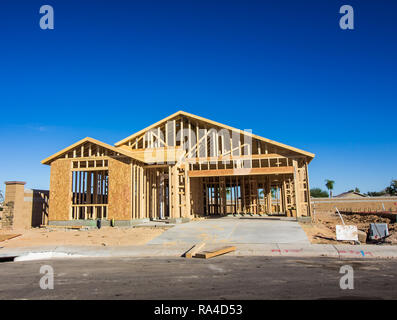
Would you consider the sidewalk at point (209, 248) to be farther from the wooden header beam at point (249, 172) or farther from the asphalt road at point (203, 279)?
the wooden header beam at point (249, 172)

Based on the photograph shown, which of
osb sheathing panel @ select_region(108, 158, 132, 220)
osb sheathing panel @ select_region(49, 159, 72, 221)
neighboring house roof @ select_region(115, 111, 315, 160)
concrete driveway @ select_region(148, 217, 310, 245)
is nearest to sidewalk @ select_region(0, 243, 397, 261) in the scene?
concrete driveway @ select_region(148, 217, 310, 245)

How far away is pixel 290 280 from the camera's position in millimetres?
6695

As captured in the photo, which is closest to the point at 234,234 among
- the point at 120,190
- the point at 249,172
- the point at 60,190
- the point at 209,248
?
the point at 209,248

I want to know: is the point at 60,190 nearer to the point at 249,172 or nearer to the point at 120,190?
the point at 120,190

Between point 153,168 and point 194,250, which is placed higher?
point 153,168

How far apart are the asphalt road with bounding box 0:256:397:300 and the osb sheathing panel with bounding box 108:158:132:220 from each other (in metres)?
8.21

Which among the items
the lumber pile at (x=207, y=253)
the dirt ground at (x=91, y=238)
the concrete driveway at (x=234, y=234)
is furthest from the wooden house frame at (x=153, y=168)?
the lumber pile at (x=207, y=253)

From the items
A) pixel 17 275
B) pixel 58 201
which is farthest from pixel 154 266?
pixel 58 201

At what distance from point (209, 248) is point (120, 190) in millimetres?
8754

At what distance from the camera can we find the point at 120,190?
60.2 ft

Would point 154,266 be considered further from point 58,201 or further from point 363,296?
point 58,201
